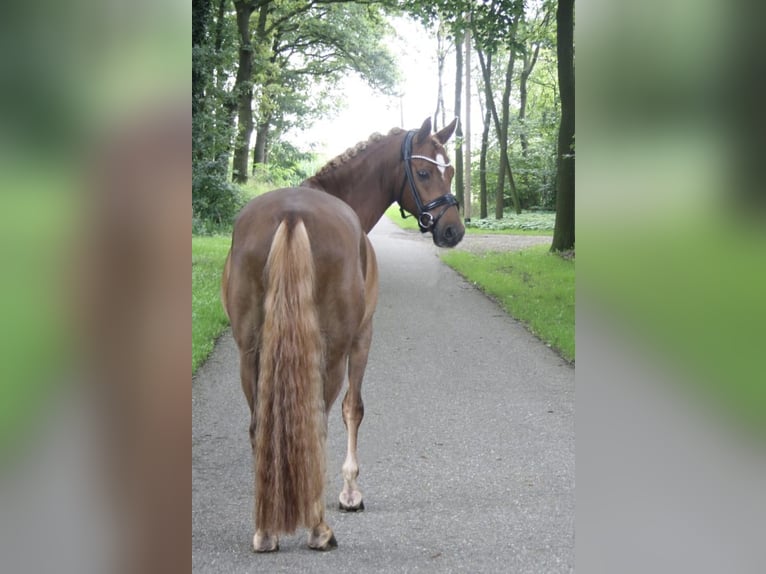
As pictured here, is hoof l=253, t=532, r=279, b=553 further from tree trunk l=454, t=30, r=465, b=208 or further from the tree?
tree trunk l=454, t=30, r=465, b=208

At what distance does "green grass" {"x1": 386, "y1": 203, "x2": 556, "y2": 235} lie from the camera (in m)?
3.47

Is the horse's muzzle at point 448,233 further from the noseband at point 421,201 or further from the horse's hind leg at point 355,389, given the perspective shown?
the horse's hind leg at point 355,389

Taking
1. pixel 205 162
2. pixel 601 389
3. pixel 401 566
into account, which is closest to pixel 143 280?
pixel 601 389

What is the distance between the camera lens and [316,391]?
2.37 metres

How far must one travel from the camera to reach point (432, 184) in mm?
3367

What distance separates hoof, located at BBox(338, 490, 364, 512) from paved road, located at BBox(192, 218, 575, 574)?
46 mm

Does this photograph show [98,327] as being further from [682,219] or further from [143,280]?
[682,219]

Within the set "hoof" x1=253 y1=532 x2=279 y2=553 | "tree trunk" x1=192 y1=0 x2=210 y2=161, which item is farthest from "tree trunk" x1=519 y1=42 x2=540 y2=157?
"hoof" x1=253 y1=532 x2=279 y2=553

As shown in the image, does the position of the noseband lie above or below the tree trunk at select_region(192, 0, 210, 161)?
below

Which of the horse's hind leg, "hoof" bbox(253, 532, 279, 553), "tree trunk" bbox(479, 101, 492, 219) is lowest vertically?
"hoof" bbox(253, 532, 279, 553)

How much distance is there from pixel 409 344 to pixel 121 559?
2378 mm

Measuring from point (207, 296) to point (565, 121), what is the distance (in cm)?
205

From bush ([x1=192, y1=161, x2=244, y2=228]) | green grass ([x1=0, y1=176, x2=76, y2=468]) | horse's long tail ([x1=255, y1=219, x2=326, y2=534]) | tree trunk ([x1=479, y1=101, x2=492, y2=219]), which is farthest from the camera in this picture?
tree trunk ([x1=479, y1=101, x2=492, y2=219])

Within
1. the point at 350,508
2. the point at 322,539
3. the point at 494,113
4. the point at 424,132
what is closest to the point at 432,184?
the point at 424,132
